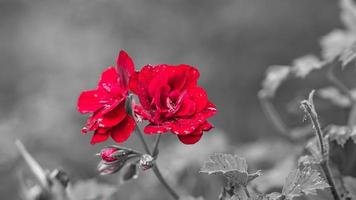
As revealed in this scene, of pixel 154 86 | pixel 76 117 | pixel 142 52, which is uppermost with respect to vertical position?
pixel 142 52

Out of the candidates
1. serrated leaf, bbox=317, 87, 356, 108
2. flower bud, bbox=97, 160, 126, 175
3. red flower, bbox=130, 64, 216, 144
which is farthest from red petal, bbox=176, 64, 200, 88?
serrated leaf, bbox=317, 87, 356, 108

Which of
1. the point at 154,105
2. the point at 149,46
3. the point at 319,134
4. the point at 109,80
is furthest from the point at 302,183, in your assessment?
the point at 149,46

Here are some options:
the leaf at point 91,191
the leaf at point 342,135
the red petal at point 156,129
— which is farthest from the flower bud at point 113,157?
the leaf at point 342,135

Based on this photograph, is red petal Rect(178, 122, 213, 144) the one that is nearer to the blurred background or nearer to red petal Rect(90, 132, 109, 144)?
red petal Rect(90, 132, 109, 144)

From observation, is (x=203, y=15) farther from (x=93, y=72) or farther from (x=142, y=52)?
(x=93, y=72)

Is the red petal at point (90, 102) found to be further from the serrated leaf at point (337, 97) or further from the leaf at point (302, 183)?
the serrated leaf at point (337, 97)

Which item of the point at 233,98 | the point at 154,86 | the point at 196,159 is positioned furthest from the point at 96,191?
the point at 233,98

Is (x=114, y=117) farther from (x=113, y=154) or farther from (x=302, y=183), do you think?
(x=302, y=183)
